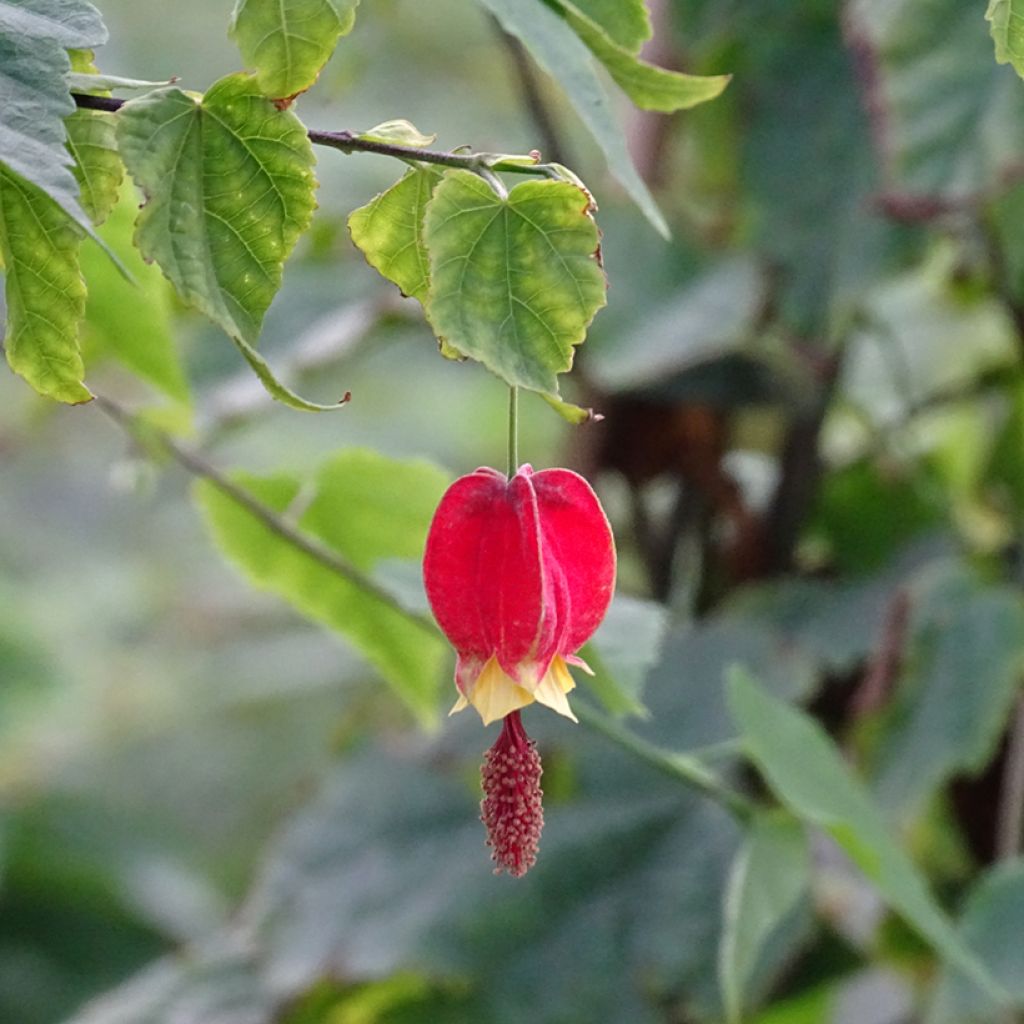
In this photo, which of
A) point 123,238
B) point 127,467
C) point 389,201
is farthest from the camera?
point 127,467

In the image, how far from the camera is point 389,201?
1.18ft

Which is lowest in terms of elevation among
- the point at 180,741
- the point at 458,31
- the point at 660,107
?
the point at 180,741

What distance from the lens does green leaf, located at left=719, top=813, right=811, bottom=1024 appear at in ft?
1.96

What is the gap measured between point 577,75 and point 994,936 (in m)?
0.51

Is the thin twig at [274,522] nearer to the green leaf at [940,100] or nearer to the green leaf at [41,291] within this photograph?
the green leaf at [41,291]

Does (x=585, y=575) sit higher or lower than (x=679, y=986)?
higher

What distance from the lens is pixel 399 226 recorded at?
36 centimetres

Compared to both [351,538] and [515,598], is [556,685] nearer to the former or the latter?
[515,598]

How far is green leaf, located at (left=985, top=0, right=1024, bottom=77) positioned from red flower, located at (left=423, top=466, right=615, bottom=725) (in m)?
0.15

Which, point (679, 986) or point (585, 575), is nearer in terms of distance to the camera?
point (585, 575)

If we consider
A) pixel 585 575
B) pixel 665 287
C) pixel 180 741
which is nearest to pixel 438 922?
pixel 665 287

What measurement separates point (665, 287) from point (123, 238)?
479 millimetres

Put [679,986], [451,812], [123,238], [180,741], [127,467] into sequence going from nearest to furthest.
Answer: [123,238]
[127,467]
[679,986]
[451,812]
[180,741]

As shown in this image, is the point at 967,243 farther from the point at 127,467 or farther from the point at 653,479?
the point at 127,467
